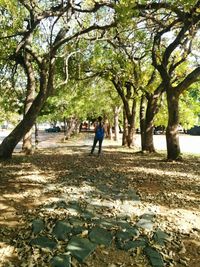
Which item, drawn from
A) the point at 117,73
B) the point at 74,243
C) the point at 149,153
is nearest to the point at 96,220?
the point at 74,243

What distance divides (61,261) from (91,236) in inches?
45.0

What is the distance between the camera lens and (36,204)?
8852mm

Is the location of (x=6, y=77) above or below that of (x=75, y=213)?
above

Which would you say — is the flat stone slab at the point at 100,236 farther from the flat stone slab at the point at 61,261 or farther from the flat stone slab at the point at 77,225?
the flat stone slab at the point at 61,261

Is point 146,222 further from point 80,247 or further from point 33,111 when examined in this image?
point 33,111

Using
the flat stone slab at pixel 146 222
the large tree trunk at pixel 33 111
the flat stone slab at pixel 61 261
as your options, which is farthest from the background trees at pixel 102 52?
the flat stone slab at pixel 61 261

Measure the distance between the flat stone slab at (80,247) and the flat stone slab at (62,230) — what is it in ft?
0.66

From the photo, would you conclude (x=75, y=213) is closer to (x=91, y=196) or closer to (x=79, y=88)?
(x=91, y=196)

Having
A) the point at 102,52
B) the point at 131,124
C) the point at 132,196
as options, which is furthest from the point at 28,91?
the point at 131,124

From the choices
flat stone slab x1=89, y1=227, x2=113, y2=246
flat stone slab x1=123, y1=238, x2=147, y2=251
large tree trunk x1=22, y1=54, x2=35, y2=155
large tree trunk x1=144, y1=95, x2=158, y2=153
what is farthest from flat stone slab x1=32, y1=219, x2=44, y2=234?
large tree trunk x1=144, y1=95, x2=158, y2=153

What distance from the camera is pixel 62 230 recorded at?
23.1 ft

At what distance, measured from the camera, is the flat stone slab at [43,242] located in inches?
249

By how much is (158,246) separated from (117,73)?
19.0m

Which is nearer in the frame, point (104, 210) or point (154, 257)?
point (154, 257)
